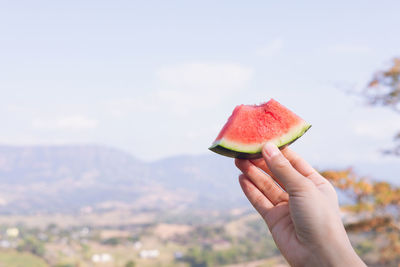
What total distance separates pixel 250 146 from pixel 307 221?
21.9 inches

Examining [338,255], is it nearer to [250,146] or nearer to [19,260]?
[250,146]

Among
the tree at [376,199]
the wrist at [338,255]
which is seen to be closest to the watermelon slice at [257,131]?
the wrist at [338,255]

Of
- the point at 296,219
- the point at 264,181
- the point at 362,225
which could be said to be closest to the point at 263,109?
the point at 264,181

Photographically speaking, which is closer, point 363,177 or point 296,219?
point 296,219

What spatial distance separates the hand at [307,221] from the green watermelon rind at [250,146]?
155mm

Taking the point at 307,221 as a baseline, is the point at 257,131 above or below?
above

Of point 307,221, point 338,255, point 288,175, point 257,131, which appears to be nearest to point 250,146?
point 257,131

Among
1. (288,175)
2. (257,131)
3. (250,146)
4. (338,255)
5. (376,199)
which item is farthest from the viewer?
(376,199)

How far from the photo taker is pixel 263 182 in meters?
2.39

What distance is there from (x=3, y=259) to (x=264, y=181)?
206 feet

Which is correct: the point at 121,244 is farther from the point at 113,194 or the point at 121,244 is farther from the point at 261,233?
the point at 113,194

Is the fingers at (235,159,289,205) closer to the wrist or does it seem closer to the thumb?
the thumb

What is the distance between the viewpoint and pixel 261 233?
77250 millimetres

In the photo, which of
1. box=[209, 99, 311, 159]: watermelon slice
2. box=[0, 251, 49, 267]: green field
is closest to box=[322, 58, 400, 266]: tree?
box=[209, 99, 311, 159]: watermelon slice
